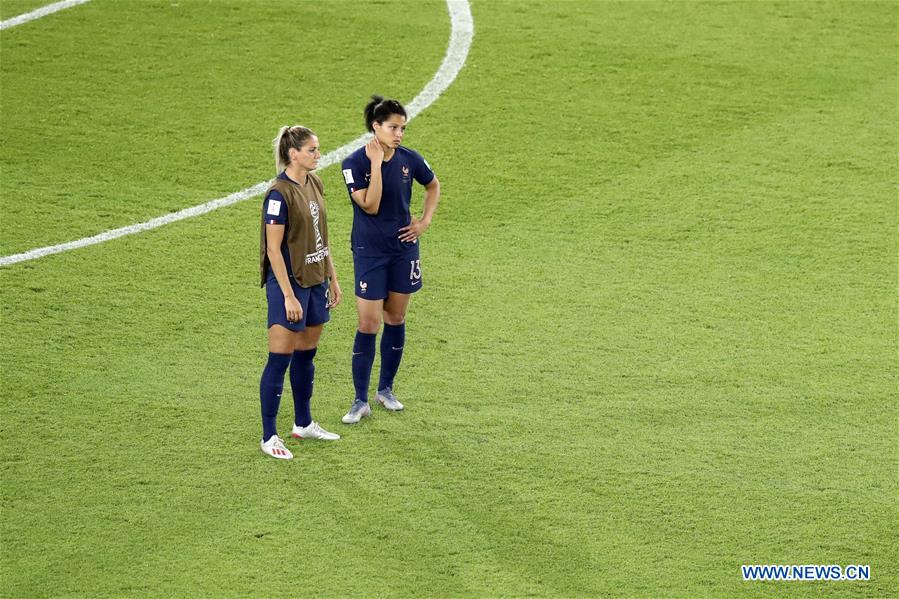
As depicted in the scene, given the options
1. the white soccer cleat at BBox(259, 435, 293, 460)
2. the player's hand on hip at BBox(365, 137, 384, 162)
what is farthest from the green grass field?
the player's hand on hip at BBox(365, 137, 384, 162)

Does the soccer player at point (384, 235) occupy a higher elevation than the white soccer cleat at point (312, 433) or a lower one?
higher

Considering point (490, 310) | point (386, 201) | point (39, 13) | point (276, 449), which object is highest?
point (39, 13)

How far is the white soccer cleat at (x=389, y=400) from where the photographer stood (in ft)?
26.8

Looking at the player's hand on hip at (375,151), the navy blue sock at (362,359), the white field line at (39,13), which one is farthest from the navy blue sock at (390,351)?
the white field line at (39,13)

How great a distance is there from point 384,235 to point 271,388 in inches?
48.0

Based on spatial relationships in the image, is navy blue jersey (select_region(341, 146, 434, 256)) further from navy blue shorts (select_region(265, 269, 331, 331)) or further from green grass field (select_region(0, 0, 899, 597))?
green grass field (select_region(0, 0, 899, 597))

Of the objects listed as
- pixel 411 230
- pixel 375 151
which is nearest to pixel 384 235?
pixel 411 230

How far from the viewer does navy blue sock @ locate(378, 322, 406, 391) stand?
8148 mm

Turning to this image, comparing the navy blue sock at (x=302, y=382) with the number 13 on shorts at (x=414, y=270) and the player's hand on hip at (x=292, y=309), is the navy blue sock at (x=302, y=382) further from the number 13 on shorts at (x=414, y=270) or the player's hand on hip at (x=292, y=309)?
the number 13 on shorts at (x=414, y=270)

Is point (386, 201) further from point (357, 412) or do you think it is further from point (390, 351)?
point (357, 412)

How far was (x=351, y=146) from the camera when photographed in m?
12.2

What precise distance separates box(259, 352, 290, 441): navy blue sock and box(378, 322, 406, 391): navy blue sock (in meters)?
0.86

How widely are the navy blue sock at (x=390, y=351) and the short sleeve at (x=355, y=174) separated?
992 mm

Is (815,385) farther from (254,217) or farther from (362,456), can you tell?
(254,217)
